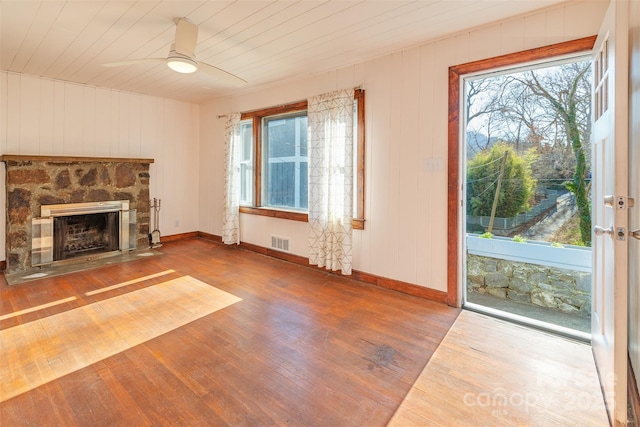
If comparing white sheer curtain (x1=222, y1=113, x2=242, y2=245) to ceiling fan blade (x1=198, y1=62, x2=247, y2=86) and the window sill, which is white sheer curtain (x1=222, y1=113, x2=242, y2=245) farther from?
ceiling fan blade (x1=198, y1=62, x2=247, y2=86)

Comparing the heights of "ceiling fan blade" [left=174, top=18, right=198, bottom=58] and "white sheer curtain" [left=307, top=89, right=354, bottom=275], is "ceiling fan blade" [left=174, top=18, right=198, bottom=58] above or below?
above

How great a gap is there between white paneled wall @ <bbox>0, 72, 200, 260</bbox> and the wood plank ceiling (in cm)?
38

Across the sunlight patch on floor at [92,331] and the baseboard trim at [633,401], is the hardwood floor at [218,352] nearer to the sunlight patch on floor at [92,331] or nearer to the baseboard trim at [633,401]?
the sunlight patch on floor at [92,331]

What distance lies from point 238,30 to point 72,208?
11.1 feet

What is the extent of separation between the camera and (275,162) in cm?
460

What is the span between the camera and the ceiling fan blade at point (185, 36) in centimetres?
250

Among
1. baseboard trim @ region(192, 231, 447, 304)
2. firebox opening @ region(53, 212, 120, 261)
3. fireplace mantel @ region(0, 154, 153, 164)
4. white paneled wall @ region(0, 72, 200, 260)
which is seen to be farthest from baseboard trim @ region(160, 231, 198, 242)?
baseboard trim @ region(192, 231, 447, 304)

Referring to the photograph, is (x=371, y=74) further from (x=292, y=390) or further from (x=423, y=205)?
(x=292, y=390)

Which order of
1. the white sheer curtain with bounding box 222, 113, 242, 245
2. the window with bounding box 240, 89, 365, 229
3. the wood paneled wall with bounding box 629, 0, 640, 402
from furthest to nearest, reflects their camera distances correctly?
1. the white sheer curtain with bounding box 222, 113, 242, 245
2. the window with bounding box 240, 89, 365, 229
3. the wood paneled wall with bounding box 629, 0, 640, 402

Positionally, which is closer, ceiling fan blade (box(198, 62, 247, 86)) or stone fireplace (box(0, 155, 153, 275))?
ceiling fan blade (box(198, 62, 247, 86))

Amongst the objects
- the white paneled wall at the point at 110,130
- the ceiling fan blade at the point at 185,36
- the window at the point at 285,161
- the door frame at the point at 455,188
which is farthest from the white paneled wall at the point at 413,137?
the white paneled wall at the point at 110,130

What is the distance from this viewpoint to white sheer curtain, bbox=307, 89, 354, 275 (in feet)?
11.2

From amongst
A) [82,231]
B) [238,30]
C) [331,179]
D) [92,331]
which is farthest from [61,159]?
[331,179]

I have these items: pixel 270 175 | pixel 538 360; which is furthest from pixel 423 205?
pixel 270 175
